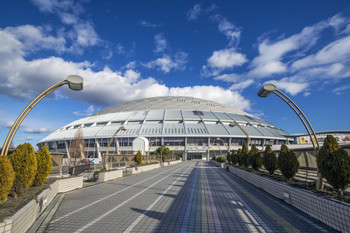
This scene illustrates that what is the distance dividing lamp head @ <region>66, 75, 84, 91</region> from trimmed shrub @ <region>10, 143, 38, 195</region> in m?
3.07

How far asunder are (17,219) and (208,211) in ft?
19.0

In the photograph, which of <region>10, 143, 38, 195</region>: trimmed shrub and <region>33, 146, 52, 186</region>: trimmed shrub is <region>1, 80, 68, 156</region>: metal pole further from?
<region>33, 146, 52, 186</region>: trimmed shrub

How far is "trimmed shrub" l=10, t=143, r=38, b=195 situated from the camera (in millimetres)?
6812

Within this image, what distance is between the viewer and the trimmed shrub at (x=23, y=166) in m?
6.81

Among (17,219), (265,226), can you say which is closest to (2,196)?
(17,219)

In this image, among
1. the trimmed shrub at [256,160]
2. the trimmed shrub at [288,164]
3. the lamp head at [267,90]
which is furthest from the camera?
the trimmed shrub at [256,160]

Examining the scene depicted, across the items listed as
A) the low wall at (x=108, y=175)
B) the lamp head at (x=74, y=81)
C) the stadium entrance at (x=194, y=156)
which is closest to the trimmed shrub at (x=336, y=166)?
the lamp head at (x=74, y=81)

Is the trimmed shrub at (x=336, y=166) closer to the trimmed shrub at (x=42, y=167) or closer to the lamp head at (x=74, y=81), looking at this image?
the lamp head at (x=74, y=81)

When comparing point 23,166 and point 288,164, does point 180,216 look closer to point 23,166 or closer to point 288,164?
point 23,166

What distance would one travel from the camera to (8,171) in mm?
5535

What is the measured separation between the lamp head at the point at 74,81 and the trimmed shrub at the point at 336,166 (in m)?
11.0

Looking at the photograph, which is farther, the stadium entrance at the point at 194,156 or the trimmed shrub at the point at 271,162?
the stadium entrance at the point at 194,156

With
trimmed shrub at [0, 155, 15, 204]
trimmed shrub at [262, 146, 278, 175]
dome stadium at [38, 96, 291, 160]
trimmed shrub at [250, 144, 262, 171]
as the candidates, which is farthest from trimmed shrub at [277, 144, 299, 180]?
dome stadium at [38, 96, 291, 160]

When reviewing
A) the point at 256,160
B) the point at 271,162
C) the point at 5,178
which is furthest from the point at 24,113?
the point at 256,160
